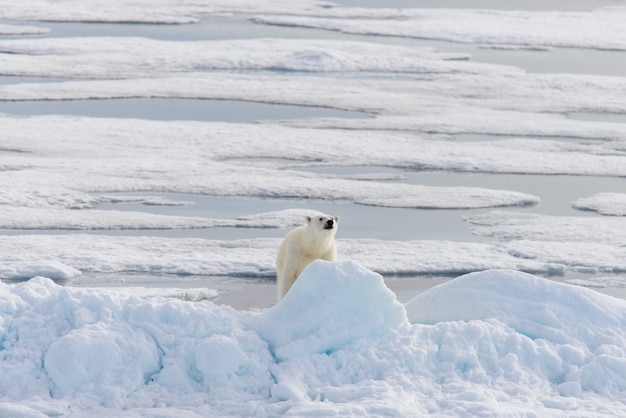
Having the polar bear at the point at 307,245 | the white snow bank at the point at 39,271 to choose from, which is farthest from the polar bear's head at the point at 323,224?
the white snow bank at the point at 39,271

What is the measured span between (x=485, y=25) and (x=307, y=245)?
17.2 metres

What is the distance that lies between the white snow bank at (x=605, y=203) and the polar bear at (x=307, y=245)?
401cm

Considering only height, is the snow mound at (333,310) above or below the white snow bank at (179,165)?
above

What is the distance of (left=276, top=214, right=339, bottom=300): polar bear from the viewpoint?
5281 mm

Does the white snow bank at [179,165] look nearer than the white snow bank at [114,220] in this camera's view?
No

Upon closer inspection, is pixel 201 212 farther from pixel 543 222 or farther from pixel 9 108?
pixel 9 108

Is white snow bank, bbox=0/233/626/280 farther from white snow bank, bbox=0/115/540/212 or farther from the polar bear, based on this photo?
the polar bear

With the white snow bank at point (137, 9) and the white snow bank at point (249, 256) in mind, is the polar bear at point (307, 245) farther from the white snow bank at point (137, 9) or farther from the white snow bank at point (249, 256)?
the white snow bank at point (137, 9)

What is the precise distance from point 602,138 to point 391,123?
90.4 inches

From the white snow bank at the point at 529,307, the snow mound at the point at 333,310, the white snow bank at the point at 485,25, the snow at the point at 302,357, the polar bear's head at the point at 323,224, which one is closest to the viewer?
the snow at the point at 302,357

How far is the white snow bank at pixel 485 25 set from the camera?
20.2 meters

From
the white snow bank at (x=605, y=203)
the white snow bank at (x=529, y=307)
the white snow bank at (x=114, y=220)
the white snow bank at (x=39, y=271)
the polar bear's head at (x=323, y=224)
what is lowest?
the white snow bank at (x=114, y=220)

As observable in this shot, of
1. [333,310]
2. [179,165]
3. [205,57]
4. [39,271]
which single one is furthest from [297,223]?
[205,57]

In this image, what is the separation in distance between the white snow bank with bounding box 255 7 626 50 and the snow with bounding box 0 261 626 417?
15.9 meters
